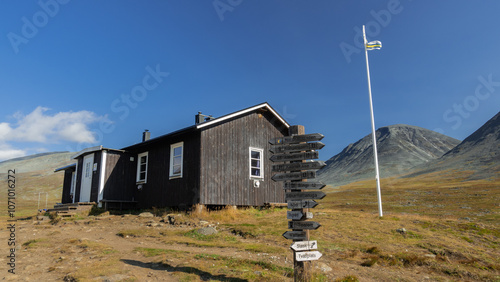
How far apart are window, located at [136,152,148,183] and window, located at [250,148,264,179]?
23.7 feet

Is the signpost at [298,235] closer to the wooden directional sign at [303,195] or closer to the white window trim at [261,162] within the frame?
the wooden directional sign at [303,195]

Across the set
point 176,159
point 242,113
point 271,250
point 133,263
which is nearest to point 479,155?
point 242,113

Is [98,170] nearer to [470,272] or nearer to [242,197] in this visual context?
[242,197]

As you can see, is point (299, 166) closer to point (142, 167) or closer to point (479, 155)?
point (142, 167)

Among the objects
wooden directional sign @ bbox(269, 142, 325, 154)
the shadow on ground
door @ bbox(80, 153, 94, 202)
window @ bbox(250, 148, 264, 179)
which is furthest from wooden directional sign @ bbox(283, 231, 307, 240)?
door @ bbox(80, 153, 94, 202)

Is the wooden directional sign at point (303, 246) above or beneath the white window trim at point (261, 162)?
beneath

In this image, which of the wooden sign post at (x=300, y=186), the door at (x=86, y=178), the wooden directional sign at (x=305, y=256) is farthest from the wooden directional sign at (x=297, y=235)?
the door at (x=86, y=178)

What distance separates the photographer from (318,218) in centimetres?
1548

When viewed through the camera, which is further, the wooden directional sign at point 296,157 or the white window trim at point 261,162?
the white window trim at point 261,162

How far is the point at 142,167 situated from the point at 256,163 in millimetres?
8093

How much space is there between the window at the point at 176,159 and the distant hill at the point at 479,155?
8885 cm

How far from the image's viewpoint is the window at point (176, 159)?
19.0 m

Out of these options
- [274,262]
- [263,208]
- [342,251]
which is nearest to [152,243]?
[274,262]

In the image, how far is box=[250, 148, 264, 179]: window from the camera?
765 inches
